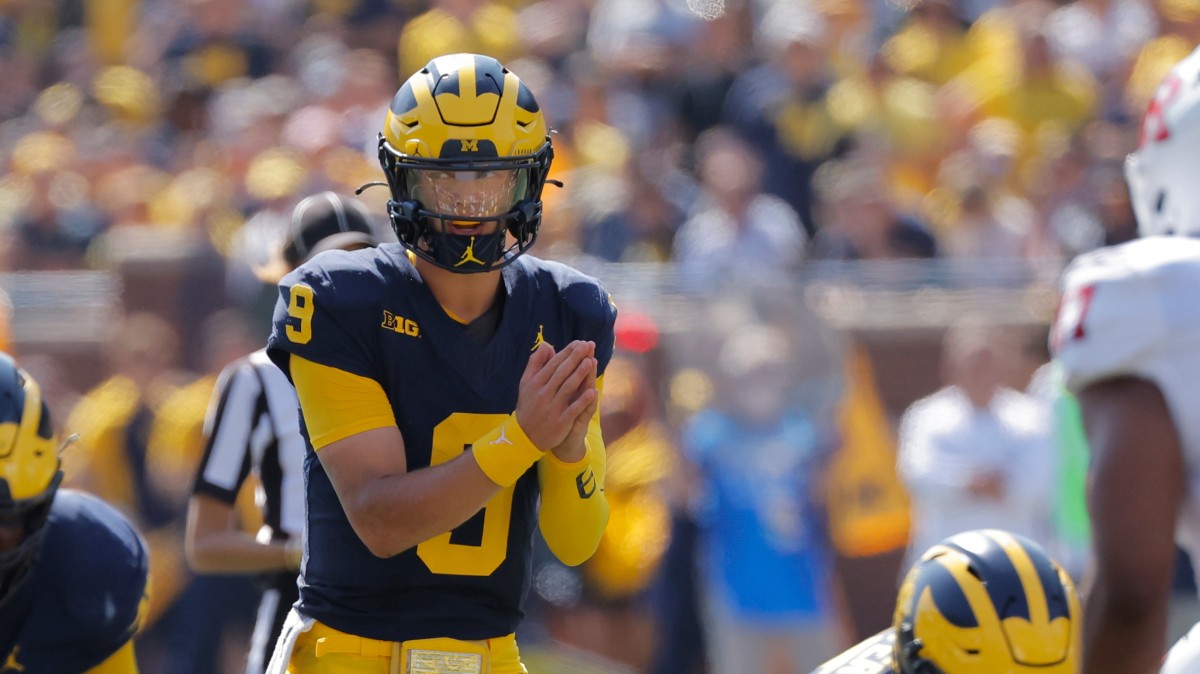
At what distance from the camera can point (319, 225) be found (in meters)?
5.00

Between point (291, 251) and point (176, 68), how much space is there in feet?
24.3

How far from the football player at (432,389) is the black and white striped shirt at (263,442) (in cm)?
158

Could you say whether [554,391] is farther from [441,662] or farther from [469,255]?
[441,662]

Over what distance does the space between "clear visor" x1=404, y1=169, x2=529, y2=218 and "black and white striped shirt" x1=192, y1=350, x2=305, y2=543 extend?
1.78 meters

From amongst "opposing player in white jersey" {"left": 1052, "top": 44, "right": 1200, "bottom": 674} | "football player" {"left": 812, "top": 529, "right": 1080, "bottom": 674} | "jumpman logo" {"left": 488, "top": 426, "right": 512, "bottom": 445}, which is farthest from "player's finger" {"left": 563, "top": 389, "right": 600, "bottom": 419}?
"football player" {"left": 812, "top": 529, "right": 1080, "bottom": 674}

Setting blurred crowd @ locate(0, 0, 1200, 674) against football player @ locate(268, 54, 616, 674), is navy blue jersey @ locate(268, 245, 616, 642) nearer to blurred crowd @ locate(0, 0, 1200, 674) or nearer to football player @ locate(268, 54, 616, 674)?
football player @ locate(268, 54, 616, 674)

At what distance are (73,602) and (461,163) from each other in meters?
1.34

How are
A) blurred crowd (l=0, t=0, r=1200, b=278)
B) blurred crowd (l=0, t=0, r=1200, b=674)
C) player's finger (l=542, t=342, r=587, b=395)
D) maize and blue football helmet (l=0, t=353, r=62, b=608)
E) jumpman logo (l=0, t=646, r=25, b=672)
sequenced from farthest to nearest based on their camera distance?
blurred crowd (l=0, t=0, r=1200, b=278), blurred crowd (l=0, t=0, r=1200, b=674), jumpman logo (l=0, t=646, r=25, b=672), maize and blue football helmet (l=0, t=353, r=62, b=608), player's finger (l=542, t=342, r=587, b=395)

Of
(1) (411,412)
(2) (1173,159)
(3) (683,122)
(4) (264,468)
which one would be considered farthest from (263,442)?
(3) (683,122)

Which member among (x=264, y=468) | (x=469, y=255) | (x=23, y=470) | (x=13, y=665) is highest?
(x=469, y=255)

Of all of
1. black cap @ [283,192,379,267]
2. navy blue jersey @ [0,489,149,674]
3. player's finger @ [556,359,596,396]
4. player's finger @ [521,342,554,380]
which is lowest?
navy blue jersey @ [0,489,149,674]

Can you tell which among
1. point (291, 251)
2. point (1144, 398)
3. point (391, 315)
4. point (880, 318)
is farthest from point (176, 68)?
point (1144, 398)

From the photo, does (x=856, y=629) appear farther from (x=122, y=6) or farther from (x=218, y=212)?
(x=122, y=6)

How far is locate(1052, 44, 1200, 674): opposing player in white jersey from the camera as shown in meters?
2.71
